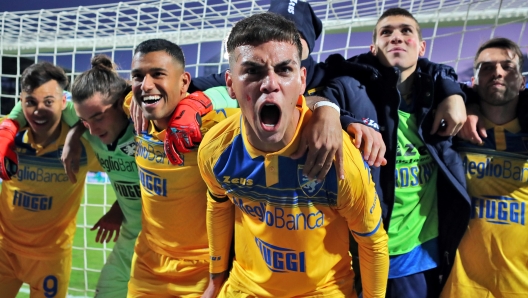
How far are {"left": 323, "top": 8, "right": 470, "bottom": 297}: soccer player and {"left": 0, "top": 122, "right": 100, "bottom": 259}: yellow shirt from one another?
1.72 metres

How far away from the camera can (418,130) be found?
5.17ft

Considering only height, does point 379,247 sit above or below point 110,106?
below

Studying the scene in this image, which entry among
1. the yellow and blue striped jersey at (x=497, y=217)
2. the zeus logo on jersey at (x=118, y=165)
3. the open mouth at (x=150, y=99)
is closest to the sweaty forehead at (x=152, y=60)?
the open mouth at (x=150, y=99)

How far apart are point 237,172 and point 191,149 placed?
43 cm

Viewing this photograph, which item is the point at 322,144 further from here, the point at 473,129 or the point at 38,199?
the point at 38,199

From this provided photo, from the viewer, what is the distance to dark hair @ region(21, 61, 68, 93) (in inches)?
94.0

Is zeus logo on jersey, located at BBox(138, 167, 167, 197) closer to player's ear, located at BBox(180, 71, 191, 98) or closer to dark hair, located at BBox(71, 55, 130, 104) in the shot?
player's ear, located at BBox(180, 71, 191, 98)

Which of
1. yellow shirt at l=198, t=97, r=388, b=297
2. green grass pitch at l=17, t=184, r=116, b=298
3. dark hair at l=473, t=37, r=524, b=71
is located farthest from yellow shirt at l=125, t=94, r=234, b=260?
green grass pitch at l=17, t=184, r=116, b=298

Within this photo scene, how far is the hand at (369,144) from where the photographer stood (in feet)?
4.02

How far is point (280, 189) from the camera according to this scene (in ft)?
4.14

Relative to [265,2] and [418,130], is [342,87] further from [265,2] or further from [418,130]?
[265,2]

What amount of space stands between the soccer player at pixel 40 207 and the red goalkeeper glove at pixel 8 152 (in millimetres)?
83

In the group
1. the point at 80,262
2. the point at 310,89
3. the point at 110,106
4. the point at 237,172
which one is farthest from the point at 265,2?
the point at 80,262

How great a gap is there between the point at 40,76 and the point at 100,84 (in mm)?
603
